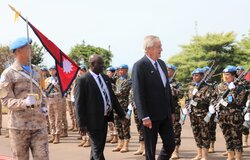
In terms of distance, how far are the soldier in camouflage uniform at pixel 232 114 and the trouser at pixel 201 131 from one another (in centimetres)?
35

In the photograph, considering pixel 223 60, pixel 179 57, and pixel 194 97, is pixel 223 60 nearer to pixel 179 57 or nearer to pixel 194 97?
pixel 179 57

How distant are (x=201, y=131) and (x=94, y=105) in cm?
257

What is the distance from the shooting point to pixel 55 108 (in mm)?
11117

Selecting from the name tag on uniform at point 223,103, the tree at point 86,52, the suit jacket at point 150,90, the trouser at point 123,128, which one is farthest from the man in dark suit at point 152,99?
the tree at point 86,52

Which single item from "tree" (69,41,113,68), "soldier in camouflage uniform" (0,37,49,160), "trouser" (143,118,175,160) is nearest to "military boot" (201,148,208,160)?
"trouser" (143,118,175,160)

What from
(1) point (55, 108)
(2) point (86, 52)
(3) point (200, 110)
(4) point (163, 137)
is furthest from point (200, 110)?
(2) point (86, 52)

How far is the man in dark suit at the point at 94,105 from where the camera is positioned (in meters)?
6.00

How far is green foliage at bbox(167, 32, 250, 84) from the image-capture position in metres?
28.4

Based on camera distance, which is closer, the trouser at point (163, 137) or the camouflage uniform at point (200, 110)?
the trouser at point (163, 137)

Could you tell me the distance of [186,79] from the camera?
30.1 metres

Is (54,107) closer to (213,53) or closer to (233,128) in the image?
(233,128)

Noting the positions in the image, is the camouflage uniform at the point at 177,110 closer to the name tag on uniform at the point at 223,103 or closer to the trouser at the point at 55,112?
the name tag on uniform at the point at 223,103

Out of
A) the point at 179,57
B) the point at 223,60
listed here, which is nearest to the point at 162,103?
the point at 223,60

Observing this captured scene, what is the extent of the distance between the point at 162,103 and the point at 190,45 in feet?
87.4
